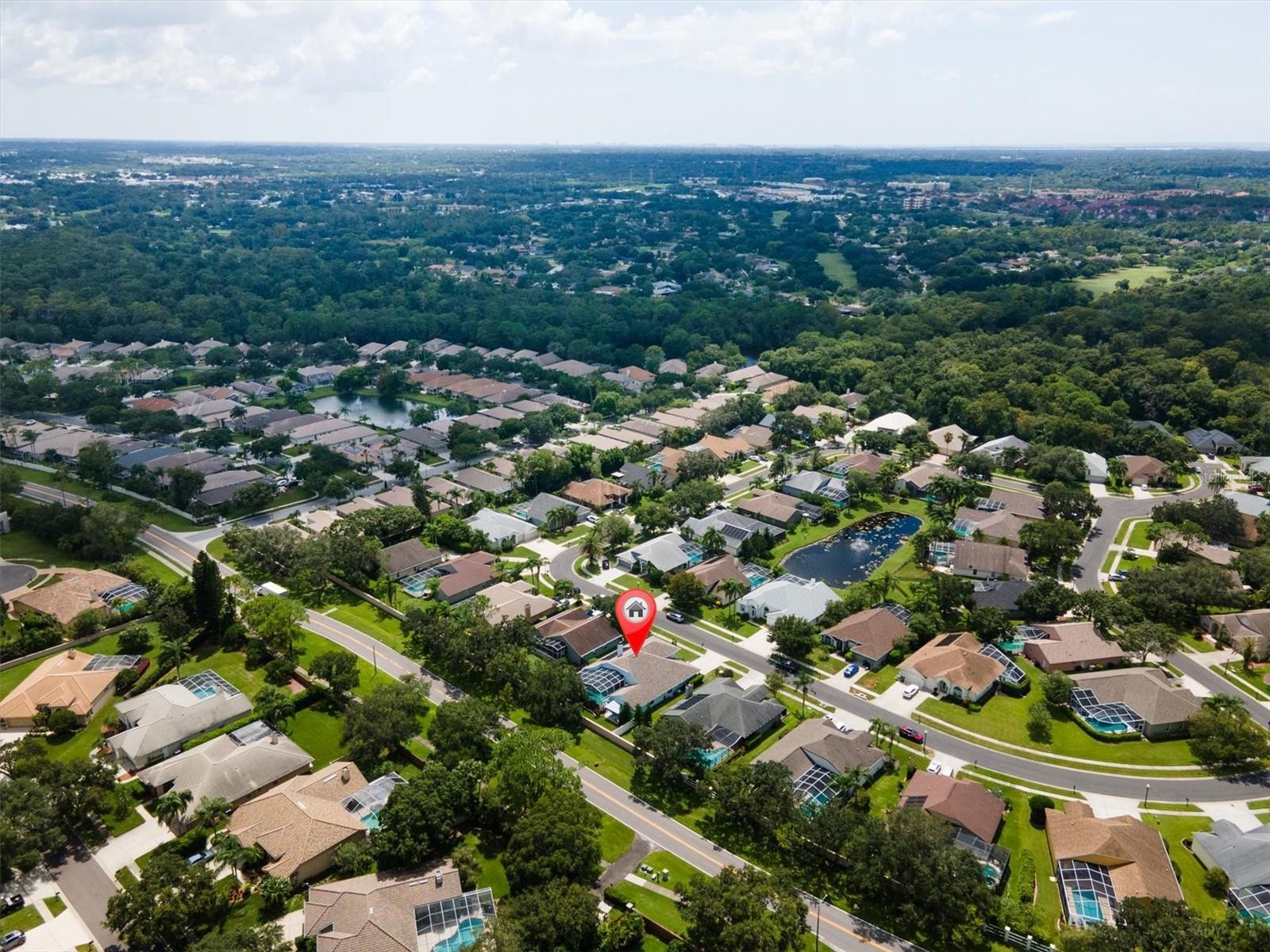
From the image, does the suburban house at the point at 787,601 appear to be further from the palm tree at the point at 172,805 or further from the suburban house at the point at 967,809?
the palm tree at the point at 172,805

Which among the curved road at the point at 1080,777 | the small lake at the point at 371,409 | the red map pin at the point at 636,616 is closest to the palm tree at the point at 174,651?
the red map pin at the point at 636,616

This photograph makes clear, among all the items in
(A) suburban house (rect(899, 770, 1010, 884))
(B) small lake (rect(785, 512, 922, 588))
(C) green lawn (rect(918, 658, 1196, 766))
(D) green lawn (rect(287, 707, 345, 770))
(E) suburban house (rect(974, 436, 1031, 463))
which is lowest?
(D) green lawn (rect(287, 707, 345, 770))

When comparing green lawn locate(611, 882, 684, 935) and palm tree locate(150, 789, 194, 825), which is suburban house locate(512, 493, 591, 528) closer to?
palm tree locate(150, 789, 194, 825)

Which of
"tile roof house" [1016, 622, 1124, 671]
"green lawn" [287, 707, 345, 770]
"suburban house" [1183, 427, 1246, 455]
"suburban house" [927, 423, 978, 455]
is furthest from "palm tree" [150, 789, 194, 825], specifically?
"suburban house" [1183, 427, 1246, 455]

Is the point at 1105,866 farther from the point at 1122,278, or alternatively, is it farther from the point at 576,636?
the point at 1122,278

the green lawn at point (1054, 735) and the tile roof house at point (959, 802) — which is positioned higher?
the tile roof house at point (959, 802)

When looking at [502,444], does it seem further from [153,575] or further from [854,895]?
[854,895]
